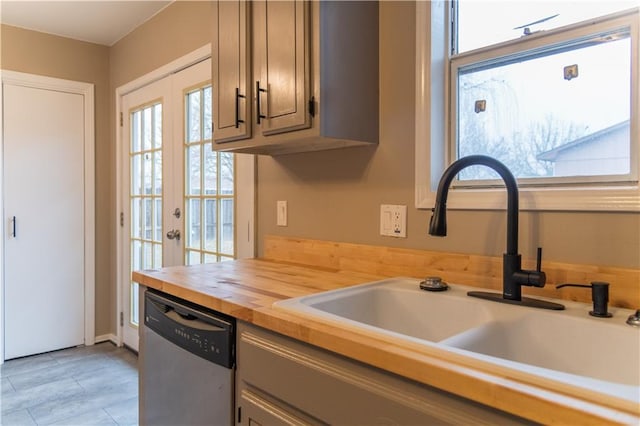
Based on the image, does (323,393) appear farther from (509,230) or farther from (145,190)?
(145,190)

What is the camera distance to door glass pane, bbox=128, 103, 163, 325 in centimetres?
306

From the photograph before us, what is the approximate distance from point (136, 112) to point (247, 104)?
6.59ft

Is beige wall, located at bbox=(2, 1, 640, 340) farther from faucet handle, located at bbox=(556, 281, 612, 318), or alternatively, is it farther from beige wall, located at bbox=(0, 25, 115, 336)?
beige wall, located at bbox=(0, 25, 115, 336)

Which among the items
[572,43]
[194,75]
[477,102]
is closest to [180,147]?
[194,75]

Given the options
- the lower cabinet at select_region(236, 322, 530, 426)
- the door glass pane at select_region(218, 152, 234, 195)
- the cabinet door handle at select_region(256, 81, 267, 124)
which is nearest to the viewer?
the lower cabinet at select_region(236, 322, 530, 426)

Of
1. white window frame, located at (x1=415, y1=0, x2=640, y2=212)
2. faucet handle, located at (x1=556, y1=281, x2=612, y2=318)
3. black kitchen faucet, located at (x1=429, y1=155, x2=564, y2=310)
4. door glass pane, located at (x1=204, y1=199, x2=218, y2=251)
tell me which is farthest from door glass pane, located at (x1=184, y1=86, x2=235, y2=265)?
faucet handle, located at (x1=556, y1=281, x2=612, y2=318)

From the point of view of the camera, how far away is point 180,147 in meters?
2.79

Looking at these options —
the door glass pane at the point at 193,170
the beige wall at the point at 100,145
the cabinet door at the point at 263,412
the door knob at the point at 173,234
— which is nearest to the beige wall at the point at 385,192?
the beige wall at the point at 100,145

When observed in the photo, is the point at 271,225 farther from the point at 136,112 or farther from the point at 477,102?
the point at 136,112

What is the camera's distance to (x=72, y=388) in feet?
8.75

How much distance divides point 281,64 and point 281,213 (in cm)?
75

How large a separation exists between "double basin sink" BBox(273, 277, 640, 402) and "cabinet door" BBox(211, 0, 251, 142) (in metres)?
0.85

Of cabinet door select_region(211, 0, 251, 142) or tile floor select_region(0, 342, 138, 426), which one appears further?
tile floor select_region(0, 342, 138, 426)

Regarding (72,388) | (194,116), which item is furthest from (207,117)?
(72,388)
